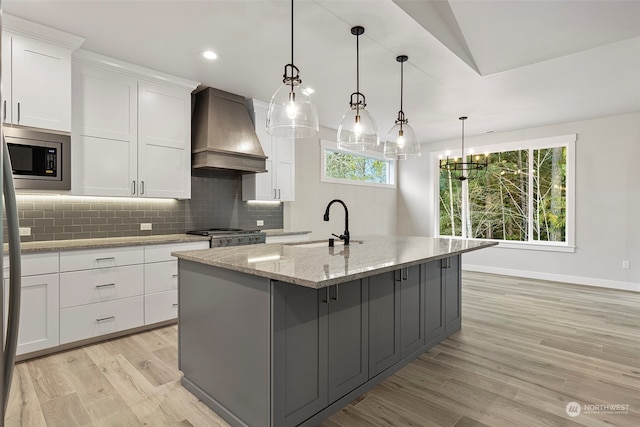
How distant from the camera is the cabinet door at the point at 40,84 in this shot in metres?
2.81

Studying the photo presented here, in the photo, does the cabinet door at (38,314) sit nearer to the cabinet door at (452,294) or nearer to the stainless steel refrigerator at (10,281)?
the stainless steel refrigerator at (10,281)

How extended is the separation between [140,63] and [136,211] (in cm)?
155

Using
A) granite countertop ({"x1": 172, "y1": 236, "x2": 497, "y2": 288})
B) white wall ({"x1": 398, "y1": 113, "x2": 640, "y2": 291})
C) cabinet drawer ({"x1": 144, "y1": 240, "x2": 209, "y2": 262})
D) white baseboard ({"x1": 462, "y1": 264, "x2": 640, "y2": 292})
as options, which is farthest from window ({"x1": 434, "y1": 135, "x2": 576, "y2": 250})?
cabinet drawer ({"x1": 144, "y1": 240, "x2": 209, "y2": 262})

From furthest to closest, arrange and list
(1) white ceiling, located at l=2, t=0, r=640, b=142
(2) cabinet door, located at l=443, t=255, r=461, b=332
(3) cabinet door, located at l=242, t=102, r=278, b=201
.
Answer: (3) cabinet door, located at l=242, t=102, r=278, b=201 < (2) cabinet door, located at l=443, t=255, r=461, b=332 < (1) white ceiling, located at l=2, t=0, r=640, b=142

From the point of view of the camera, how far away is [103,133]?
134 inches

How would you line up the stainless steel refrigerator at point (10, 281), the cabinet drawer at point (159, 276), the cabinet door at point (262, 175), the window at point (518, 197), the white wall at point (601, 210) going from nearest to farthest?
the stainless steel refrigerator at point (10, 281)
the cabinet drawer at point (159, 276)
the cabinet door at point (262, 175)
the white wall at point (601, 210)
the window at point (518, 197)

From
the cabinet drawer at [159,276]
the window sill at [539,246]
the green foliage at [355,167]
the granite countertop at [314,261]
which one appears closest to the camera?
the granite countertop at [314,261]

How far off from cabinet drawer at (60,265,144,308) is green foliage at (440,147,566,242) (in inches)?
232

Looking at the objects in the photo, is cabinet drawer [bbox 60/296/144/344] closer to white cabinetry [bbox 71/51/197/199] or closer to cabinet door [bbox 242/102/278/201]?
white cabinetry [bbox 71/51/197/199]

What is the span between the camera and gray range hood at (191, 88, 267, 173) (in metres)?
4.04

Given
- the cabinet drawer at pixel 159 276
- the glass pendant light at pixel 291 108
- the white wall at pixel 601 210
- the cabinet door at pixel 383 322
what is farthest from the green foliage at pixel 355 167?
the cabinet door at pixel 383 322

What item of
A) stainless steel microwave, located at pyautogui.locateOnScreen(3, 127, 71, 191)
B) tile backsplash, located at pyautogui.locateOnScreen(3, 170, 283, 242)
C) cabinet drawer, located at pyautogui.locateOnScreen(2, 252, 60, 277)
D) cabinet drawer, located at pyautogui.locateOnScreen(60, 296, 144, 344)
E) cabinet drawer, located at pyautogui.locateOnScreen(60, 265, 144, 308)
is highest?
stainless steel microwave, located at pyautogui.locateOnScreen(3, 127, 71, 191)

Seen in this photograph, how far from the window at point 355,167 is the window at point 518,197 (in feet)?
3.80

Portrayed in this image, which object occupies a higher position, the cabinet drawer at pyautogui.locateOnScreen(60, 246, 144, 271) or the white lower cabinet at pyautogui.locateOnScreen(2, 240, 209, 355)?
the cabinet drawer at pyautogui.locateOnScreen(60, 246, 144, 271)
